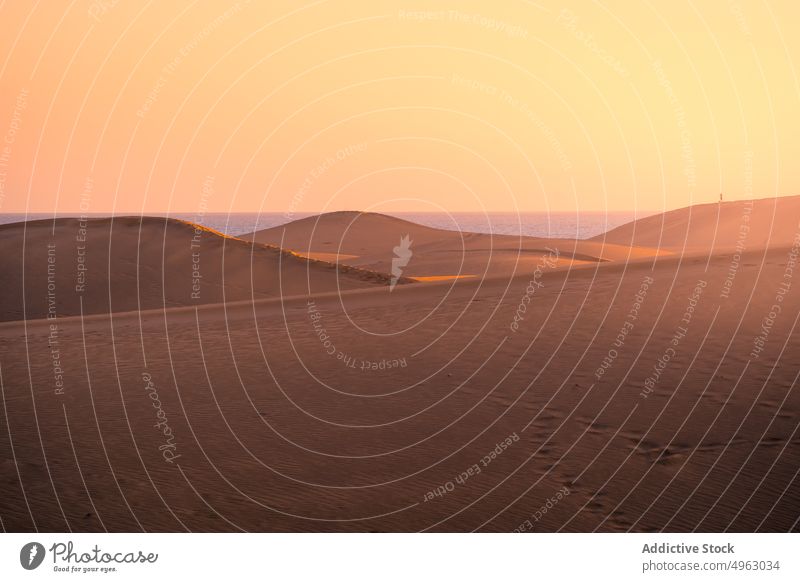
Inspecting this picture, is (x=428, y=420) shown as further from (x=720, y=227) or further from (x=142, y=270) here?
(x=720, y=227)

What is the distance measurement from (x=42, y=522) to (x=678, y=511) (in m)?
5.79

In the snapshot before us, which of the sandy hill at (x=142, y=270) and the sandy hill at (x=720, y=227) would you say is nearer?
the sandy hill at (x=142, y=270)

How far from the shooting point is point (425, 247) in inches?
2238

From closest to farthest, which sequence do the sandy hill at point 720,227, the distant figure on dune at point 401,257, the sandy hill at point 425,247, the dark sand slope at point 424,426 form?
the dark sand slope at point 424,426, the sandy hill at point 425,247, the distant figure on dune at point 401,257, the sandy hill at point 720,227

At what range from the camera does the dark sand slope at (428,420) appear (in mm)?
6805

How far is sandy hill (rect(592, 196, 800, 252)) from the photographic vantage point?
1930 inches

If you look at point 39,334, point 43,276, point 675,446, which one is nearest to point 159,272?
point 43,276
